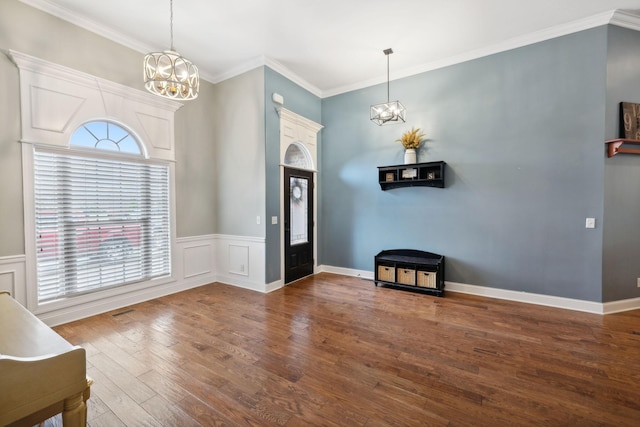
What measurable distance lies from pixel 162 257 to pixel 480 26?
17.7 ft

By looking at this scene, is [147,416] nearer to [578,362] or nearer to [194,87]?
[194,87]

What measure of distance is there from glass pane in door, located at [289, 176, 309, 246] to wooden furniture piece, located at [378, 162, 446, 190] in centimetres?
142

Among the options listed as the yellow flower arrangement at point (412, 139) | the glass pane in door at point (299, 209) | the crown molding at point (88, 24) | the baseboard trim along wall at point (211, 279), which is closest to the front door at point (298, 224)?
A: the glass pane in door at point (299, 209)

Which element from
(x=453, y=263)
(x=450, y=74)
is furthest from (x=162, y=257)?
(x=450, y=74)

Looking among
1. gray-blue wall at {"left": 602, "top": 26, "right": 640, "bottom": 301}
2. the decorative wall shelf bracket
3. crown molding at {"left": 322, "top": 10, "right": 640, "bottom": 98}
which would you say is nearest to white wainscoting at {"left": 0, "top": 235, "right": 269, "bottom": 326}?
crown molding at {"left": 322, "top": 10, "right": 640, "bottom": 98}

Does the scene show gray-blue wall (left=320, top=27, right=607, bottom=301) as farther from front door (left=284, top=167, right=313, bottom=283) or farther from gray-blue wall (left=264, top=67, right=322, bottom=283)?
gray-blue wall (left=264, top=67, right=322, bottom=283)

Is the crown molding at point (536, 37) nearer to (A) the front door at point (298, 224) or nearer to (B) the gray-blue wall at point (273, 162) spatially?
(B) the gray-blue wall at point (273, 162)

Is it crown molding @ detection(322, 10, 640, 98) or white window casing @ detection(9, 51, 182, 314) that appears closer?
white window casing @ detection(9, 51, 182, 314)

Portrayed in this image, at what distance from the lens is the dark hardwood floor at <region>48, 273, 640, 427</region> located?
1.77 meters

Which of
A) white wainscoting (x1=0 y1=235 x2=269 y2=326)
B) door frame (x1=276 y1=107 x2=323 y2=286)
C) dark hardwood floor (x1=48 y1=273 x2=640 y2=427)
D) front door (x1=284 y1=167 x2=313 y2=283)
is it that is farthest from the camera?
front door (x1=284 y1=167 x2=313 y2=283)

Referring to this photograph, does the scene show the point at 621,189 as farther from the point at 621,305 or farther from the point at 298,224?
the point at 298,224

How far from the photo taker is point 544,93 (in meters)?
3.59

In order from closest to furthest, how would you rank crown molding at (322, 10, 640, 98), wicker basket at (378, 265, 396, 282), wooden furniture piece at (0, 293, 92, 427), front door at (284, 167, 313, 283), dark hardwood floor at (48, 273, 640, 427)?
wooden furniture piece at (0, 293, 92, 427), dark hardwood floor at (48, 273, 640, 427), crown molding at (322, 10, 640, 98), wicker basket at (378, 265, 396, 282), front door at (284, 167, 313, 283)

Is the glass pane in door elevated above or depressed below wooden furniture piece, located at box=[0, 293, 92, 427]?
above
